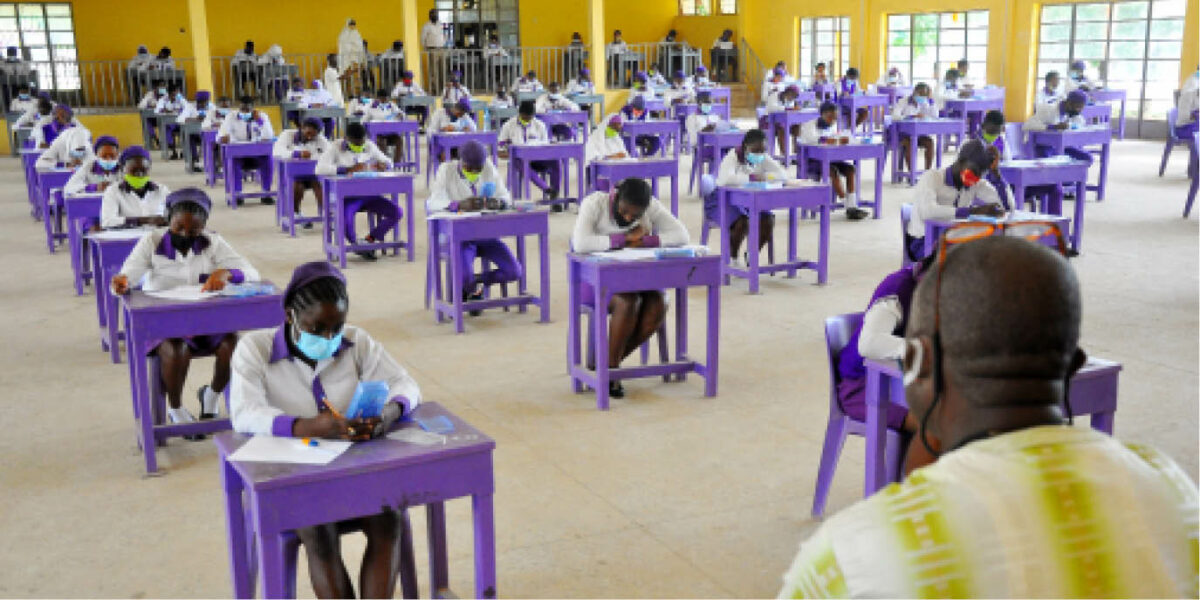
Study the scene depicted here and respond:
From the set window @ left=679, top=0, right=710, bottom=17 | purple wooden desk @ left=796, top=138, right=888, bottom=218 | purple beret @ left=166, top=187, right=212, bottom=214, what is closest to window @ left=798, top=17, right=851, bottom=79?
window @ left=679, top=0, right=710, bottom=17

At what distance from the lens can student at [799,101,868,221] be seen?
Result: 38.7 feet

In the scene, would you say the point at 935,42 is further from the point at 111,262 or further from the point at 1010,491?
the point at 1010,491

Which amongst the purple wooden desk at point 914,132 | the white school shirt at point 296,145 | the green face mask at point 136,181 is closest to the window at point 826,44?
the purple wooden desk at point 914,132

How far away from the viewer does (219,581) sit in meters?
3.84

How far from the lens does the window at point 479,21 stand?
26234mm

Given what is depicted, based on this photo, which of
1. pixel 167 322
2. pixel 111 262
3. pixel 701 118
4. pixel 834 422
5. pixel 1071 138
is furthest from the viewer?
pixel 701 118

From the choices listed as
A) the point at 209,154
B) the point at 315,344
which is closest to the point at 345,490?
the point at 315,344

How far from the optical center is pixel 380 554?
3.25 metres

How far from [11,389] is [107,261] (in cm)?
89

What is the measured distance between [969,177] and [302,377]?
5.70 metres

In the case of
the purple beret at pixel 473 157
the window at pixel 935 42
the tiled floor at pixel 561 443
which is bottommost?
the tiled floor at pixel 561 443

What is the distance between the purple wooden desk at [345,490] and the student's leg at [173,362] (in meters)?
2.18

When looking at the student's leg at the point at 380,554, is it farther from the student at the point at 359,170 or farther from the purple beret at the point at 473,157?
the student at the point at 359,170

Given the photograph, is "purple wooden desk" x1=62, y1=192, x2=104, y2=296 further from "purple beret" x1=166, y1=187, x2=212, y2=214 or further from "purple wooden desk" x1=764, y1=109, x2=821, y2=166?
"purple wooden desk" x1=764, y1=109, x2=821, y2=166
